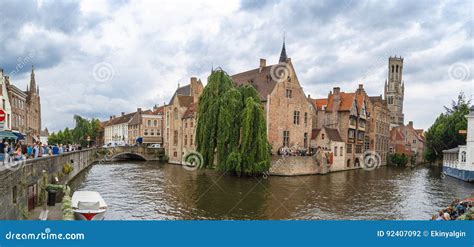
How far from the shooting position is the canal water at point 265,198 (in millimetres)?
18953

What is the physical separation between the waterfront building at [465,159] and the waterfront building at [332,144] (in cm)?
1195

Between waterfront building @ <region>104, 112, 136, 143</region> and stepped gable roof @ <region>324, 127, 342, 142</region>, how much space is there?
48211mm

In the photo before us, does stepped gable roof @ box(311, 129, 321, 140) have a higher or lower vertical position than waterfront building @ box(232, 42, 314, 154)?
lower

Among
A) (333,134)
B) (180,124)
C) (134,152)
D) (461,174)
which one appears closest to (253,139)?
(333,134)

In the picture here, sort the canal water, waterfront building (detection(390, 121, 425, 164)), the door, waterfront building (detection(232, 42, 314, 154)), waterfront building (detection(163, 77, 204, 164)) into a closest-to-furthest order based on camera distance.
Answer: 1. the door
2. the canal water
3. waterfront building (detection(232, 42, 314, 154))
4. waterfront building (detection(163, 77, 204, 164))
5. waterfront building (detection(390, 121, 425, 164))

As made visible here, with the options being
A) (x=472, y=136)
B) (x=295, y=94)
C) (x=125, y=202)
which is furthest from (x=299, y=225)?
(x=295, y=94)

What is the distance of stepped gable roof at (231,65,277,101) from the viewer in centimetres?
4234

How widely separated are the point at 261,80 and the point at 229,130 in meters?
14.0

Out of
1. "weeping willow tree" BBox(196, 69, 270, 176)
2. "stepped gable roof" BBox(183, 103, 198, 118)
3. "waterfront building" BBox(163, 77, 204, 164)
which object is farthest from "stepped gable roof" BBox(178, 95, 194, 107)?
"weeping willow tree" BBox(196, 69, 270, 176)

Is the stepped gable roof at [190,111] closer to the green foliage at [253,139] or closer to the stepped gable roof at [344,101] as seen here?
the stepped gable roof at [344,101]

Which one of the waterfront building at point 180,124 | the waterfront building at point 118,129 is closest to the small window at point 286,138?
the waterfront building at point 180,124

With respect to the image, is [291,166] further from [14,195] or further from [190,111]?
[14,195]

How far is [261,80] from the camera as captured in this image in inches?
1748

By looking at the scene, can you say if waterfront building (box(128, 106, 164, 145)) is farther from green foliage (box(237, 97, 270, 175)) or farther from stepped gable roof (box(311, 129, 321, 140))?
green foliage (box(237, 97, 270, 175))
